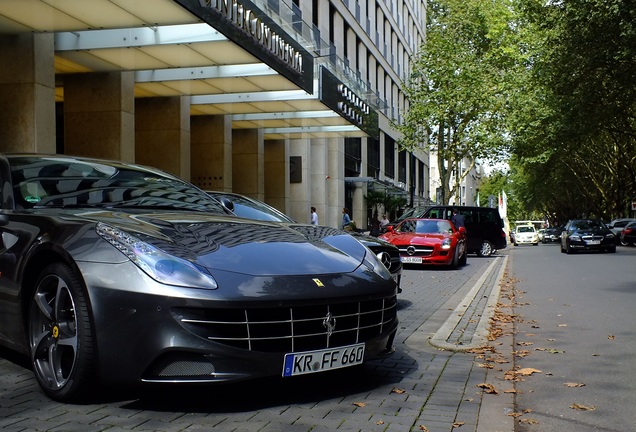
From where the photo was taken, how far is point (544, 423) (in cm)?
396

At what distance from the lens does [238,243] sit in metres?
4.20

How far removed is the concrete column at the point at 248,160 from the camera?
27359 mm

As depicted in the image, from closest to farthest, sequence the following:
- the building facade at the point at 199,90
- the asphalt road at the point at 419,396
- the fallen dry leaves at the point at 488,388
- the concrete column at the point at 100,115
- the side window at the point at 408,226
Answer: the asphalt road at the point at 419,396, the fallen dry leaves at the point at 488,388, the building facade at the point at 199,90, the concrete column at the point at 100,115, the side window at the point at 408,226

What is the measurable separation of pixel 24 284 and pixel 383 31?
146 ft

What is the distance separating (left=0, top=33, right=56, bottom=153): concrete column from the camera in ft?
45.3

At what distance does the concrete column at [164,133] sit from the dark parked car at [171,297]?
16.3 metres

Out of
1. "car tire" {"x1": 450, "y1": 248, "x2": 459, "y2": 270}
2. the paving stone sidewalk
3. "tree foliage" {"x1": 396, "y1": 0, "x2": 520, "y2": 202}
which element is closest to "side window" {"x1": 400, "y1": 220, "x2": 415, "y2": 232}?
"car tire" {"x1": 450, "y1": 248, "x2": 459, "y2": 270}

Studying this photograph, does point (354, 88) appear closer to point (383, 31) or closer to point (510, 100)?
point (510, 100)

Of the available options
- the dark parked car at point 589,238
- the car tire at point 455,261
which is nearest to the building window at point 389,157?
the dark parked car at point 589,238

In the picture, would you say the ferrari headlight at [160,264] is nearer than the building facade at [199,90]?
Yes

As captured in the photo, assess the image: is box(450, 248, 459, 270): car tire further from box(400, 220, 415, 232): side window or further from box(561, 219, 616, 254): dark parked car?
box(561, 219, 616, 254): dark parked car

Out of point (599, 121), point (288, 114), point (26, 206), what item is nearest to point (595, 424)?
point (26, 206)

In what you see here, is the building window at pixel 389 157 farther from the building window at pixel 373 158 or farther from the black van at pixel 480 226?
the black van at pixel 480 226

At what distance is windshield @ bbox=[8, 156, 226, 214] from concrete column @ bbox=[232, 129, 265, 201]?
21953mm
